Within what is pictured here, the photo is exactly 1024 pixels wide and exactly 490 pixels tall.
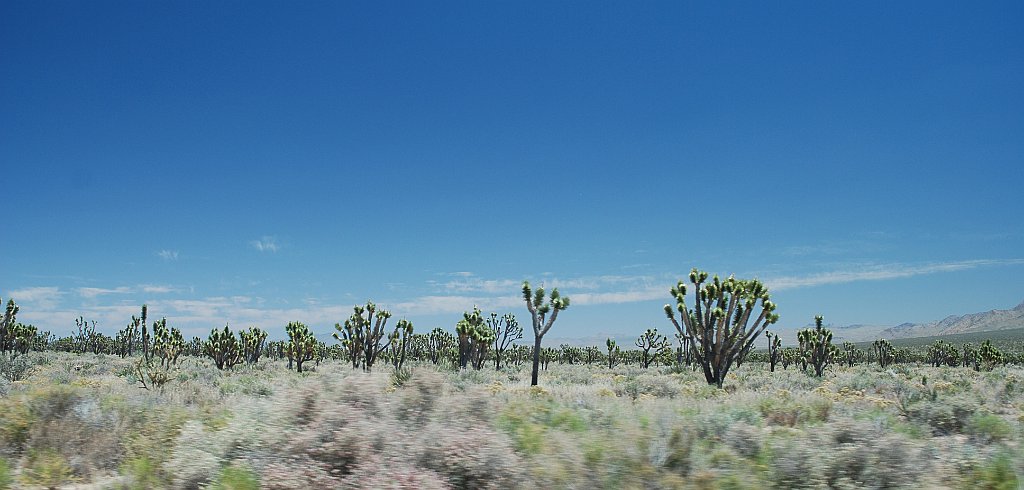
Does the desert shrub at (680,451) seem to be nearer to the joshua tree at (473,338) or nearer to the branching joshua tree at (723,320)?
the branching joshua tree at (723,320)

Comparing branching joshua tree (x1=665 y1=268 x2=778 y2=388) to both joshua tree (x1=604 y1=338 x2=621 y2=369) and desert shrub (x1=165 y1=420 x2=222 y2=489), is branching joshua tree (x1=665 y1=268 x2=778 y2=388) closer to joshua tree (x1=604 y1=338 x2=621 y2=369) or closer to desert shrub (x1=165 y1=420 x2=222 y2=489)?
desert shrub (x1=165 y1=420 x2=222 y2=489)

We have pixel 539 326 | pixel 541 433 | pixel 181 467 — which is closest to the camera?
pixel 181 467

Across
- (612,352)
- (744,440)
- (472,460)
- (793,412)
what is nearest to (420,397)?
(472,460)

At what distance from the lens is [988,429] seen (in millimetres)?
9547

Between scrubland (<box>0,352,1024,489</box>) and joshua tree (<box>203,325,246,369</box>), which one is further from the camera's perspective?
joshua tree (<box>203,325,246,369</box>)

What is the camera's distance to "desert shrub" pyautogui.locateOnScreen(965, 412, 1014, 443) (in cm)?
918

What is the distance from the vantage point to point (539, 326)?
1145 inches

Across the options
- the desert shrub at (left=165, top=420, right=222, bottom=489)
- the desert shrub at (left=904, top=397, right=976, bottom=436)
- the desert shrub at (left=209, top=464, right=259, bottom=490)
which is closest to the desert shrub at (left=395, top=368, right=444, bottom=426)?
the desert shrub at (left=209, top=464, right=259, bottom=490)

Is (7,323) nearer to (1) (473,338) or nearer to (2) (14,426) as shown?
(1) (473,338)

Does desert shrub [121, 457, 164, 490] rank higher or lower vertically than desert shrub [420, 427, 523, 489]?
lower

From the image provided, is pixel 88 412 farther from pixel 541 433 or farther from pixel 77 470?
pixel 541 433

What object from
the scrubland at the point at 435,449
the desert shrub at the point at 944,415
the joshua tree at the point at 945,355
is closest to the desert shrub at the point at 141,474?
the scrubland at the point at 435,449

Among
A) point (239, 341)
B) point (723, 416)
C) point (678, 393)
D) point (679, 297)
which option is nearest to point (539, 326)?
point (679, 297)

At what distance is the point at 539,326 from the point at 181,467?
76.2 feet
